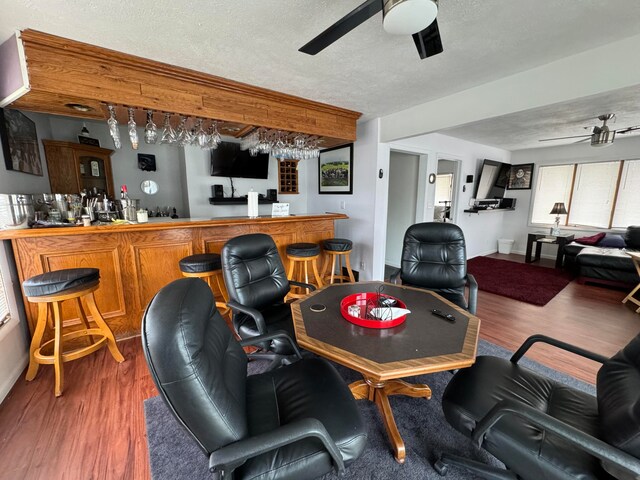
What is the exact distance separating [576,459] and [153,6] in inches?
112

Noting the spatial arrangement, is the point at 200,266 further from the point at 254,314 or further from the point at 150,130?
the point at 150,130

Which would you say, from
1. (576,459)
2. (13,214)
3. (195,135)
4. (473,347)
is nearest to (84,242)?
(13,214)

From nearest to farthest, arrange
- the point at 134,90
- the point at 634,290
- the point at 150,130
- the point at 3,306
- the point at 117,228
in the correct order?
the point at 3,306 → the point at 134,90 → the point at 117,228 → the point at 150,130 → the point at 634,290

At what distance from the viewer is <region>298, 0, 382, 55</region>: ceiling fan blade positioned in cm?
116

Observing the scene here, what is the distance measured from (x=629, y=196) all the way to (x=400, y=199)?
4.17 metres

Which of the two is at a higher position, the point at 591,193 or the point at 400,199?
the point at 591,193

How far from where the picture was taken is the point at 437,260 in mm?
2527

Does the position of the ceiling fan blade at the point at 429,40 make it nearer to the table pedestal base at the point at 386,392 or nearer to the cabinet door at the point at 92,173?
the table pedestal base at the point at 386,392

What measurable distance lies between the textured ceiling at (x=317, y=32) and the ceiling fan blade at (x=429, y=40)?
250mm

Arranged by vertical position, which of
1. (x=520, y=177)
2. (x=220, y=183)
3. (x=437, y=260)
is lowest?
(x=437, y=260)

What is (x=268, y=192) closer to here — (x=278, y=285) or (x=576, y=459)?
(x=278, y=285)

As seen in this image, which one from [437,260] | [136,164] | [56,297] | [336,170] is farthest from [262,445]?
[136,164]

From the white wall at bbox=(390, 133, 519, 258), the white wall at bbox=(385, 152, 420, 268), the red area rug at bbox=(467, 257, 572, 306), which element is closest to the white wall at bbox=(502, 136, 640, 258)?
the white wall at bbox=(390, 133, 519, 258)

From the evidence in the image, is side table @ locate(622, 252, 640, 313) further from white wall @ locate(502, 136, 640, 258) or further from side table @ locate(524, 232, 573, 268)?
white wall @ locate(502, 136, 640, 258)
